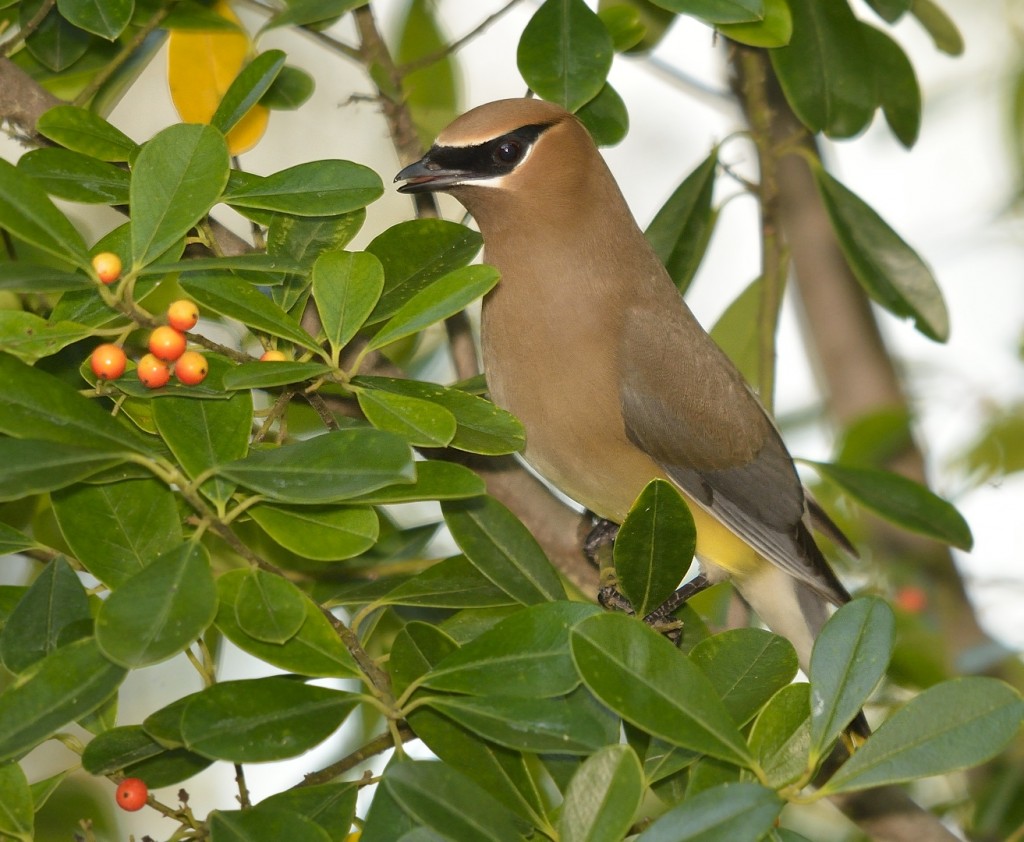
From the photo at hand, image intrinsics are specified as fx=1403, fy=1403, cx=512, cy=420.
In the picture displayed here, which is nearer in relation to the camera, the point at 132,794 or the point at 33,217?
the point at 33,217

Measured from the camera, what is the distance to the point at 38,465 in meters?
1.47

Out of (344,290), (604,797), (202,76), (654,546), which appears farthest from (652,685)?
(202,76)

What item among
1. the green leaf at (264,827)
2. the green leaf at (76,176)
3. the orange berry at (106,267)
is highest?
the green leaf at (76,176)

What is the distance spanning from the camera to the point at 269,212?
209cm

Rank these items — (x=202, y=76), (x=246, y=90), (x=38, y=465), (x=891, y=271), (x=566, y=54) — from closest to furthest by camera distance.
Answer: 1. (x=38, y=465)
2. (x=246, y=90)
3. (x=566, y=54)
4. (x=202, y=76)
5. (x=891, y=271)

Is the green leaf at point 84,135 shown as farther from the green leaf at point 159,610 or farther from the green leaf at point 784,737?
the green leaf at point 784,737

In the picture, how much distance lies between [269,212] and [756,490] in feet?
4.65

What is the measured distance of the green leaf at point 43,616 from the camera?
1665 mm

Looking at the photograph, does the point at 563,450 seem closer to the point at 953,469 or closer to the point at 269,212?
the point at 269,212

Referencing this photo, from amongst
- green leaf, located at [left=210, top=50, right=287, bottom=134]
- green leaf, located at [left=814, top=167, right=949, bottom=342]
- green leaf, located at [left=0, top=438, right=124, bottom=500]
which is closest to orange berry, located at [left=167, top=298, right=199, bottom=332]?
green leaf, located at [left=0, top=438, right=124, bottom=500]

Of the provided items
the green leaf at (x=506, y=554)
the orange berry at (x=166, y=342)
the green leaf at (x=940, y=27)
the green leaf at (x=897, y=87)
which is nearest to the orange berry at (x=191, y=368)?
the orange berry at (x=166, y=342)

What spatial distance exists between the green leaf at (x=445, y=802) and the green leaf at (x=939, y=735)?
0.38 metres

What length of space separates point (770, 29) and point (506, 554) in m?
1.11

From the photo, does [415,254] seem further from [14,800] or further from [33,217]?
[14,800]
